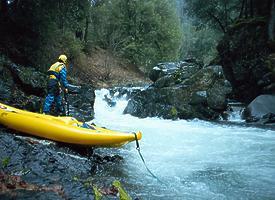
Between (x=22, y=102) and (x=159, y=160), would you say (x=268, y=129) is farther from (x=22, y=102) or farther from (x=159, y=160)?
(x=22, y=102)

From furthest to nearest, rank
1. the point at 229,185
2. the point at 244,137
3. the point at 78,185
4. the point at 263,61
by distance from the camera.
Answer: the point at 263,61
the point at 244,137
the point at 229,185
the point at 78,185

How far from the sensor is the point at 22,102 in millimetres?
9758

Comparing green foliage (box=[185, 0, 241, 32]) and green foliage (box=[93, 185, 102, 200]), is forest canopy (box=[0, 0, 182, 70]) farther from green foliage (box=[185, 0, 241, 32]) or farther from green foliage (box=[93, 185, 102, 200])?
green foliage (box=[93, 185, 102, 200])

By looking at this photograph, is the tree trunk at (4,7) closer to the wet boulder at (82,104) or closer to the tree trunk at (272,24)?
the wet boulder at (82,104)

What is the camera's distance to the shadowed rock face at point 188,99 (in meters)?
13.2

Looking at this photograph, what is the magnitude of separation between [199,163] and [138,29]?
23230mm

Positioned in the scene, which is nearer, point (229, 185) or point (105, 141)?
point (229, 185)

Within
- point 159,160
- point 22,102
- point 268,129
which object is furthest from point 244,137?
point 22,102

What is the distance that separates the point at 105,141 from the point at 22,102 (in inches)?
173

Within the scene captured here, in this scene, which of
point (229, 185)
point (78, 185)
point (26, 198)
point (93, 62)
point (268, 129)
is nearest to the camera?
point (26, 198)

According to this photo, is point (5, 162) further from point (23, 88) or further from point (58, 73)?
point (23, 88)

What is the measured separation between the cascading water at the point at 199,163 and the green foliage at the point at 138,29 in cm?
1575

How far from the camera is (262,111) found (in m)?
12.5

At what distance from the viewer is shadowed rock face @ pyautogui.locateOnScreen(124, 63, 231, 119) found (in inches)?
521
